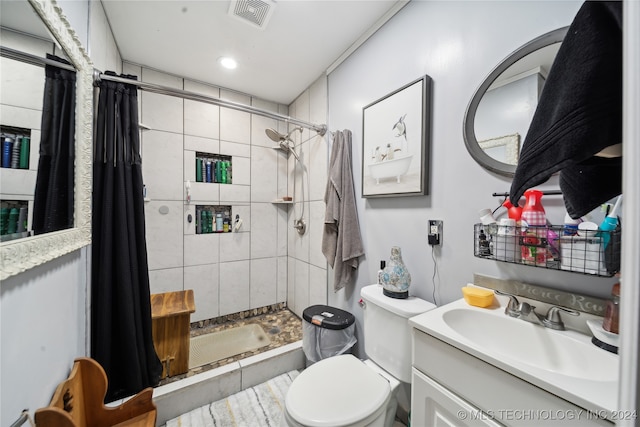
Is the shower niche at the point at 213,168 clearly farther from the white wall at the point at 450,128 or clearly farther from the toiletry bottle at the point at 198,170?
the white wall at the point at 450,128

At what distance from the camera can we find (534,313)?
33.0 inches

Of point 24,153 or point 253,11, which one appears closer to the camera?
point 24,153

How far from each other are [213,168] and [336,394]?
2.11m

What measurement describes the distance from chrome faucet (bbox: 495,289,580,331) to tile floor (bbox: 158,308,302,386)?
1.63m

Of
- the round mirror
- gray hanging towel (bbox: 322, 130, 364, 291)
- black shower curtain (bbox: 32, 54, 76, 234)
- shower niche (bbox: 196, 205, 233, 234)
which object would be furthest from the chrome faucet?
shower niche (bbox: 196, 205, 233, 234)

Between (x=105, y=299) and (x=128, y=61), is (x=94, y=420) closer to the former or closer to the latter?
(x=105, y=299)

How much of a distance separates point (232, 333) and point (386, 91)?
7.67 feet

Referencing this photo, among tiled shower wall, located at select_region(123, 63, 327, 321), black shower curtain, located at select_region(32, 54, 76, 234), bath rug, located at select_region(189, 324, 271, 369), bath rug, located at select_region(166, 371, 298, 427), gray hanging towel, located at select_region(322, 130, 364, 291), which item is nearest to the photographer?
black shower curtain, located at select_region(32, 54, 76, 234)

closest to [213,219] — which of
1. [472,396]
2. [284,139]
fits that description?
[284,139]

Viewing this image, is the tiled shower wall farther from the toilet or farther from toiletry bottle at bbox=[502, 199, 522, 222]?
toiletry bottle at bbox=[502, 199, 522, 222]

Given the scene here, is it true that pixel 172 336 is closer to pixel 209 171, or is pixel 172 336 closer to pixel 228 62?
pixel 209 171

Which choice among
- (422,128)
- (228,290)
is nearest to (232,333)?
(228,290)

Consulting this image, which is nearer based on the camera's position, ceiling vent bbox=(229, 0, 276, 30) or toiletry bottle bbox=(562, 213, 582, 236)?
toiletry bottle bbox=(562, 213, 582, 236)

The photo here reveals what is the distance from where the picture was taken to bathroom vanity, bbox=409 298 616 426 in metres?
0.52
